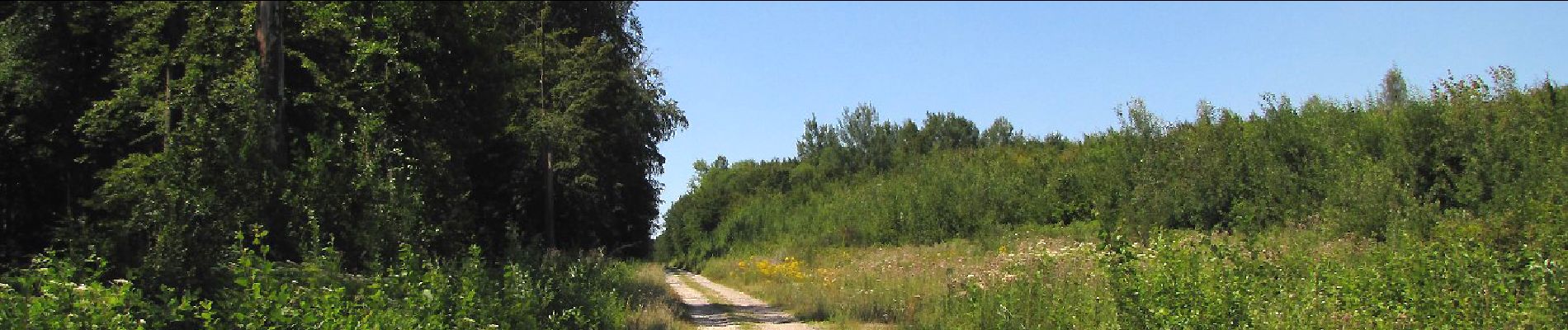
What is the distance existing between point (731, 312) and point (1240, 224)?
13.2 meters

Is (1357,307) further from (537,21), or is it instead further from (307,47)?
(537,21)

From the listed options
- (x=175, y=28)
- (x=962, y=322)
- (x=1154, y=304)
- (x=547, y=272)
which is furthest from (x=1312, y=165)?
(x=175, y=28)

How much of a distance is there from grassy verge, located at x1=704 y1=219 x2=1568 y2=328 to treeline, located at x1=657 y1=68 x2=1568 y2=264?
2.71 feet

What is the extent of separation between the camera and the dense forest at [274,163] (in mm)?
8953

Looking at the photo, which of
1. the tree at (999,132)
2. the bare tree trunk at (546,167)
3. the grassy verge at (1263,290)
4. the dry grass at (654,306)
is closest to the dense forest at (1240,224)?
the grassy verge at (1263,290)

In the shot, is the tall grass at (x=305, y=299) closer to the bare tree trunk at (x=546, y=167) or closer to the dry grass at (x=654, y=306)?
the dry grass at (x=654, y=306)

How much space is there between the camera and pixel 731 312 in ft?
69.0

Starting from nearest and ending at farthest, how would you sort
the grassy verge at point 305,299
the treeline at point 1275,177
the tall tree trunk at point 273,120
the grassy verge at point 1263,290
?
the grassy verge at point 305,299 < the grassy verge at point 1263,290 < the tall tree trunk at point 273,120 < the treeline at point 1275,177

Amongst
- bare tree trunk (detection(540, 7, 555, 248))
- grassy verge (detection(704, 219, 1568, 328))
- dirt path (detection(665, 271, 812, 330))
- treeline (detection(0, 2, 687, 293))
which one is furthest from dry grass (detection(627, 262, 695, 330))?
grassy verge (detection(704, 219, 1568, 328))

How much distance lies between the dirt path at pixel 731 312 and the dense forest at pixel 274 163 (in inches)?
76.4

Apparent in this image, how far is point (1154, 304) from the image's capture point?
11.0 meters

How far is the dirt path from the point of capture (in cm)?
1759

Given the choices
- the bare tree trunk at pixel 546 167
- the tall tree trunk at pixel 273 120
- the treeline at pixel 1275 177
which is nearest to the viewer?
the tall tree trunk at pixel 273 120

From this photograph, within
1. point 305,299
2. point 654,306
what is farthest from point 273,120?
point 654,306
